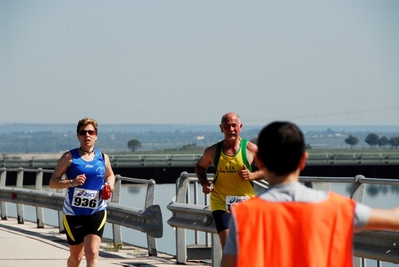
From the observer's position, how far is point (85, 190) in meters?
9.16

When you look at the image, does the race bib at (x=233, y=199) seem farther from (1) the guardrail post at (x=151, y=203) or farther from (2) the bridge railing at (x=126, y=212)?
(1) the guardrail post at (x=151, y=203)

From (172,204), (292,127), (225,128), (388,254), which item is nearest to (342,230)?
(292,127)

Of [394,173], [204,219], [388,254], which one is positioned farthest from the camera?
[394,173]

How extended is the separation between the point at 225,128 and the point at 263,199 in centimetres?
566

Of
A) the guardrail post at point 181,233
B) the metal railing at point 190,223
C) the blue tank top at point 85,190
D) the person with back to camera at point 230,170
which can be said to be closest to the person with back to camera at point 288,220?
the person with back to camera at point 230,170

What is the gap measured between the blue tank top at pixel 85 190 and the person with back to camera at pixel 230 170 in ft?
3.58

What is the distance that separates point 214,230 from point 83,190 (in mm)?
2229

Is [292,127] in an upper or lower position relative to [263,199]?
upper

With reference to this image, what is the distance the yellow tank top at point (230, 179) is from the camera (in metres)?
9.18

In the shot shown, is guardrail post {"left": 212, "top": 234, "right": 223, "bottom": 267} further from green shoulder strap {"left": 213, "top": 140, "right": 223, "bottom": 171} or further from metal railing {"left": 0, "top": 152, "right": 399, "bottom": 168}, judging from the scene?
metal railing {"left": 0, "top": 152, "right": 399, "bottom": 168}

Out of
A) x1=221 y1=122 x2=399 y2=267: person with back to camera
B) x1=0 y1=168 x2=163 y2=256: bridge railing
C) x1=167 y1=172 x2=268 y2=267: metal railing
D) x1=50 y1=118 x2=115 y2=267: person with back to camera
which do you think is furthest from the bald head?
x1=221 y1=122 x2=399 y2=267: person with back to camera

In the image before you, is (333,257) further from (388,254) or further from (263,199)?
(388,254)

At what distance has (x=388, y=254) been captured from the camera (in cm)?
848

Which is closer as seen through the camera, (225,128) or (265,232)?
(265,232)
